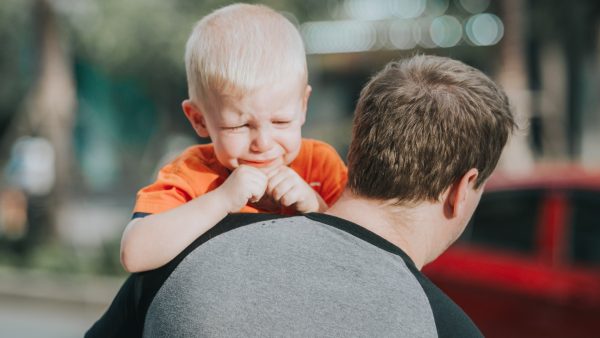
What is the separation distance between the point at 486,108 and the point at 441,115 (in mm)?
104

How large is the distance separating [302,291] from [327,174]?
0.60 m

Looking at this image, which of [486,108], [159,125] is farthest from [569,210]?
[159,125]

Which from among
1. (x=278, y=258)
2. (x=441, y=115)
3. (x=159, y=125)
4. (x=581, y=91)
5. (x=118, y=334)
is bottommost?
(x=159, y=125)

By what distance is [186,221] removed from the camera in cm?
165

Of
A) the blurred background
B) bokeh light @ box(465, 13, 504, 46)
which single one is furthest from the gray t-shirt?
bokeh light @ box(465, 13, 504, 46)

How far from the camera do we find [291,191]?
5.96 feet

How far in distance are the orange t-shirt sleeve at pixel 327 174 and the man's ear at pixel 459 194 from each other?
34 cm

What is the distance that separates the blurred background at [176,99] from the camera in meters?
5.41

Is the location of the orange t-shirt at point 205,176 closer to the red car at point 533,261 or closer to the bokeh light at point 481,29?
the red car at point 533,261

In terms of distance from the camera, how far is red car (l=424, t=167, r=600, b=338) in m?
4.78

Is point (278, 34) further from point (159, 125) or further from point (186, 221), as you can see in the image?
point (159, 125)

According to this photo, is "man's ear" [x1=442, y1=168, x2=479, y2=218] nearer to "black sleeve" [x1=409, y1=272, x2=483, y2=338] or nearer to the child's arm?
"black sleeve" [x1=409, y1=272, x2=483, y2=338]

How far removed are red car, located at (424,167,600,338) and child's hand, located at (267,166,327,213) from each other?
3345mm

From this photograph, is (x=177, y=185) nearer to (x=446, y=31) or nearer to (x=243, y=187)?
(x=243, y=187)
